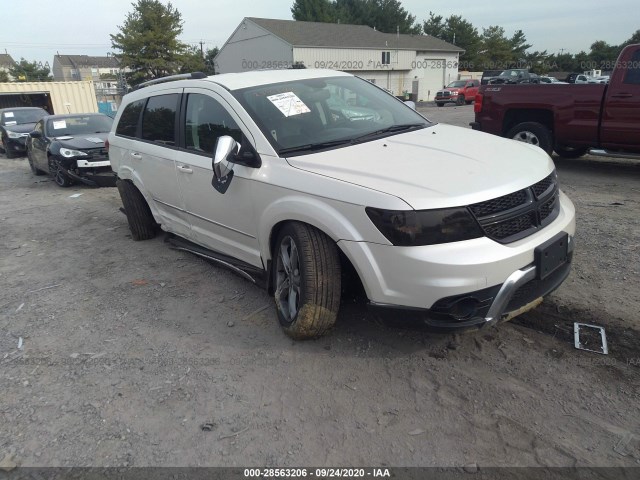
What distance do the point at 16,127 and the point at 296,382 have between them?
17.2 m

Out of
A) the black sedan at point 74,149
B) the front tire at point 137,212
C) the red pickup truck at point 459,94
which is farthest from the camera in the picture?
the red pickup truck at point 459,94

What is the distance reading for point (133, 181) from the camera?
5.27 metres

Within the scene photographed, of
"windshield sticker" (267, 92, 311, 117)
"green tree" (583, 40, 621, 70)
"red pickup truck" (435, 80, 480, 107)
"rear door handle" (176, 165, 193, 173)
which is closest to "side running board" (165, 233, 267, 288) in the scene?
"rear door handle" (176, 165, 193, 173)

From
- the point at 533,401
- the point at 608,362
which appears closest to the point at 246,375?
the point at 533,401

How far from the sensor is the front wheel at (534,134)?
790cm

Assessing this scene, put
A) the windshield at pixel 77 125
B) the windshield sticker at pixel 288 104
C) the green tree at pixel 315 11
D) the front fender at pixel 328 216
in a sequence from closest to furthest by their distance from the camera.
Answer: the front fender at pixel 328 216 → the windshield sticker at pixel 288 104 → the windshield at pixel 77 125 → the green tree at pixel 315 11

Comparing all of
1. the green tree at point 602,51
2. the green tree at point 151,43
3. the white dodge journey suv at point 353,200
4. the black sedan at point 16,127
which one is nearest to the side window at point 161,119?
the white dodge journey suv at point 353,200

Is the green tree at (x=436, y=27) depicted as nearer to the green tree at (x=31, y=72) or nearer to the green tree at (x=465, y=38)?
the green tree at (x=465, y=38)

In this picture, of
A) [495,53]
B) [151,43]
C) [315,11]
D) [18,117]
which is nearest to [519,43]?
[495,53]

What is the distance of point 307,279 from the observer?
302 cm

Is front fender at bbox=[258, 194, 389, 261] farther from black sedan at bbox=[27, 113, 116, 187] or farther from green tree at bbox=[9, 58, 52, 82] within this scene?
green tree at bbox=[9, 58, 52, 82]

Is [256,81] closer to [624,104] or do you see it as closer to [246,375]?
[246,375]

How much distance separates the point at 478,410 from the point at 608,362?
3.11ft

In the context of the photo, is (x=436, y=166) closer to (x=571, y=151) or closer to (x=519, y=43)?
(x=571, y=151)
